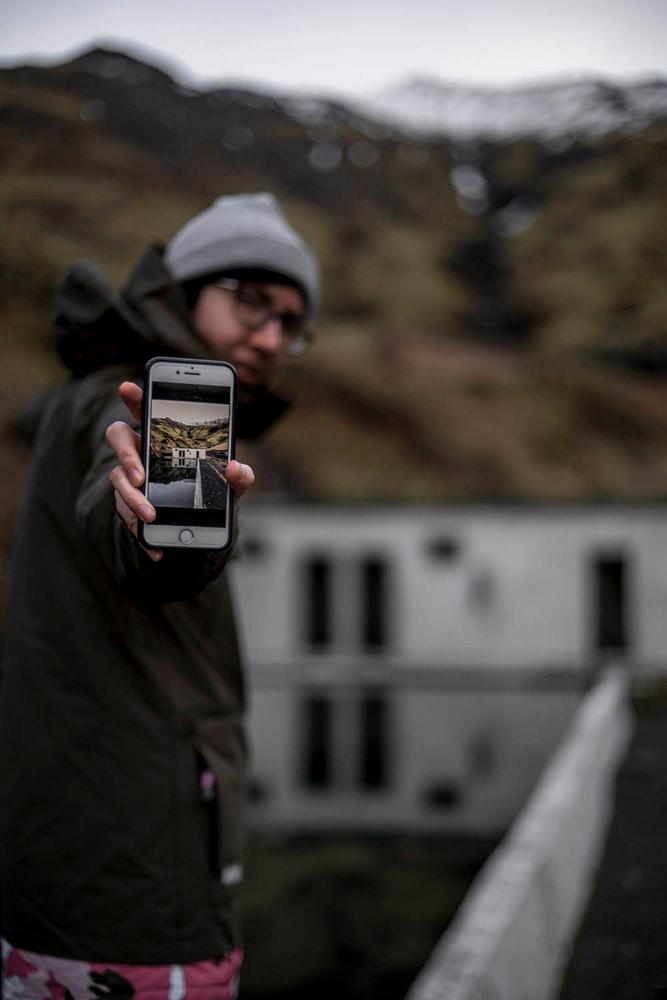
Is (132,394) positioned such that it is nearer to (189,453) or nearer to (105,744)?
(189,453)

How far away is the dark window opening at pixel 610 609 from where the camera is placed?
1942cm

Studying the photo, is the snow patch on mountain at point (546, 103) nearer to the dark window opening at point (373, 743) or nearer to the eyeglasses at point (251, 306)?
the eyeglasses at point (251, 306)

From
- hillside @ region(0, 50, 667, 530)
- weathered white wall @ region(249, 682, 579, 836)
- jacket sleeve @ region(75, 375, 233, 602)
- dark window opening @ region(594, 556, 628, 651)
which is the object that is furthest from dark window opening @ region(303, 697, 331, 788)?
jacket sleeve @ region(75, 375, 233, 602)

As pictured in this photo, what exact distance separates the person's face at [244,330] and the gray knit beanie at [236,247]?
0.03 metres

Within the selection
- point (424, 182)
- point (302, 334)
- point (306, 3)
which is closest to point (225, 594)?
point (302, 334)

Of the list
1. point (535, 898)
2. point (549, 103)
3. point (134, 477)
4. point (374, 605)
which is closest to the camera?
point (134, 477)

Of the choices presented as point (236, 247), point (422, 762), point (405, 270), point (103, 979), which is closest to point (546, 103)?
point (236, 247)

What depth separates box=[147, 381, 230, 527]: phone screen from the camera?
44.6 inches

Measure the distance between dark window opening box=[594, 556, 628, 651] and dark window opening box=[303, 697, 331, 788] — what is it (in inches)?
221

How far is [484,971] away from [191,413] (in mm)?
2219

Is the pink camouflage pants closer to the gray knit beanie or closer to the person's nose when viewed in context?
the person's nose

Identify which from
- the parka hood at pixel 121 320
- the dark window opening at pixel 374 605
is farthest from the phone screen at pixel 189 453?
the dark window opening at pixel 374 605

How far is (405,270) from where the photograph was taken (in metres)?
46.3

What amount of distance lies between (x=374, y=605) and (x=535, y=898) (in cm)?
1971
